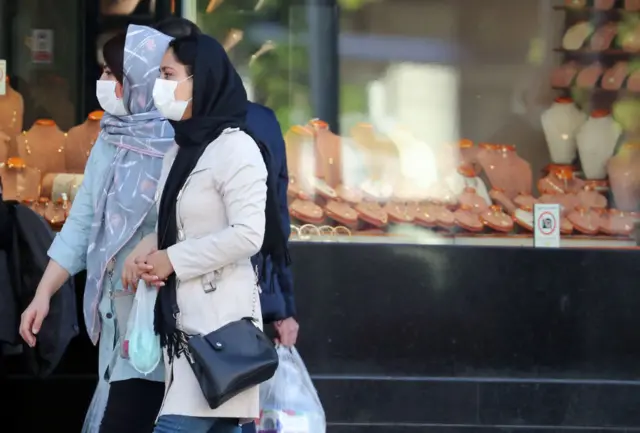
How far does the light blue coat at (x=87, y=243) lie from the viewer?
4035 millimetres

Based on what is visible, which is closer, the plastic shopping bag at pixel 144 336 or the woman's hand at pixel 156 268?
the woman's hand at pixel 156 268

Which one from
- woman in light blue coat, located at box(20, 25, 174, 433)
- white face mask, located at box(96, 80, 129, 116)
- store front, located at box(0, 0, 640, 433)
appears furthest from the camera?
store front, located at box(0, 0, 640, 433)

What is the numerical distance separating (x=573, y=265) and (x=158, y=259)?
124 inches

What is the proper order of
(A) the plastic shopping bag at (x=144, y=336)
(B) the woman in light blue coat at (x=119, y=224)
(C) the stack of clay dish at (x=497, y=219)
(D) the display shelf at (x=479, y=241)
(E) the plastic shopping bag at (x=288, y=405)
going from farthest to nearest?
1. (C) the stack of clay dish at (x=497, y=219)
2. (D) the display shelf at (x=479, y=241)
3. (E) the plastic shopping bag at (x=288, y=405)
4. (B) the woman in light blue coat at (x=119, y=224)
5. (A) the plastic shopping bag at (x=144, y=336)

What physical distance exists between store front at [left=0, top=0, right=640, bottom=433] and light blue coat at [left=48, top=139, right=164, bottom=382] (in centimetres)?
204

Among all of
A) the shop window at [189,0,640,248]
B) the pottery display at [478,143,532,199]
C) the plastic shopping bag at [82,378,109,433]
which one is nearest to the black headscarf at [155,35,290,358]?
the plastic shopping bag at [82,378,109,433]

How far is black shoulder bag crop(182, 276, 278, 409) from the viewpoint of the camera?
3.46 metres

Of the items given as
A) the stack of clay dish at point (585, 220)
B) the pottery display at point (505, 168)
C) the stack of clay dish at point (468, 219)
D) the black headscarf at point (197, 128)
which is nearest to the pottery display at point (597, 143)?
the stack of clay dish at point (585, 220)

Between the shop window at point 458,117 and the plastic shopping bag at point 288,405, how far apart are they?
7.12 feet

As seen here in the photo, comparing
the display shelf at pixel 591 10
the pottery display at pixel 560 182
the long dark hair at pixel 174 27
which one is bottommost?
the pottery display at pixel 560 182

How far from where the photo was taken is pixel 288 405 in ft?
13.5

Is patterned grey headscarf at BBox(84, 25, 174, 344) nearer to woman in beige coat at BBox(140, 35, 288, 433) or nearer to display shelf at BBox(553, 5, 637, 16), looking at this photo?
woman in beige coat at BBox(140, 35, 288, 433)

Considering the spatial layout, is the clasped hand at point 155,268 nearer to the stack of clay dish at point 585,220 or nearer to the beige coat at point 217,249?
the beige coat at point 217,249

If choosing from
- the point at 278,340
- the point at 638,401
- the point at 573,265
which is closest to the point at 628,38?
the point at 573,265
